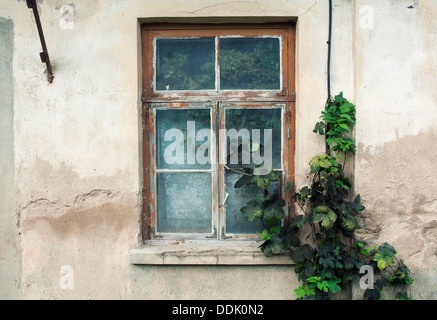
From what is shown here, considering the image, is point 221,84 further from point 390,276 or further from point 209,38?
point 390,276

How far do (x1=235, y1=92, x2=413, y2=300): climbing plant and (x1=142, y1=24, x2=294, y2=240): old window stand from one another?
0.87 feet

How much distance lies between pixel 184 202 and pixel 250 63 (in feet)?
3.98

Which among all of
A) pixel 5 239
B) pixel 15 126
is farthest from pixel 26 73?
pixel 5 239

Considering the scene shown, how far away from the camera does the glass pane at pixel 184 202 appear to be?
3189 millimetres

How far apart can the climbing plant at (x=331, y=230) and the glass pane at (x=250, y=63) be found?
0.53m

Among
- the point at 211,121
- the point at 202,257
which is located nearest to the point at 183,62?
the point at 211,121

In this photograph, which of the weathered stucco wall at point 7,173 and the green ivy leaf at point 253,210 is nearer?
the green ivy leaf at point 253,210

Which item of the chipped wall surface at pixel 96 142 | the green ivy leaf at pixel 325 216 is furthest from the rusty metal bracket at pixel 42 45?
the green ivy leaf at pixel 325 216

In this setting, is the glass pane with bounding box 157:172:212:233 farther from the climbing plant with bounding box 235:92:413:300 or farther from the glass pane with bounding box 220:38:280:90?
the glass pane with bounding box 220:38:280:90

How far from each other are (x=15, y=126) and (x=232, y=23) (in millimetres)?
1841

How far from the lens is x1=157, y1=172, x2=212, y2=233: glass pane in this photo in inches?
126

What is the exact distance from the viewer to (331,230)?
279 cm

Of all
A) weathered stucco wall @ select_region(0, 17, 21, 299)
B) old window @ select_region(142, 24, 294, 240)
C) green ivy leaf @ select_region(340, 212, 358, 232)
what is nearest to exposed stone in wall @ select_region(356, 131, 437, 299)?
green ivy leaf @ select_region(340, 212, 358, 232)

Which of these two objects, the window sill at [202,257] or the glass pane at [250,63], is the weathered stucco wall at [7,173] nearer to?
the window sill at [202,257]
